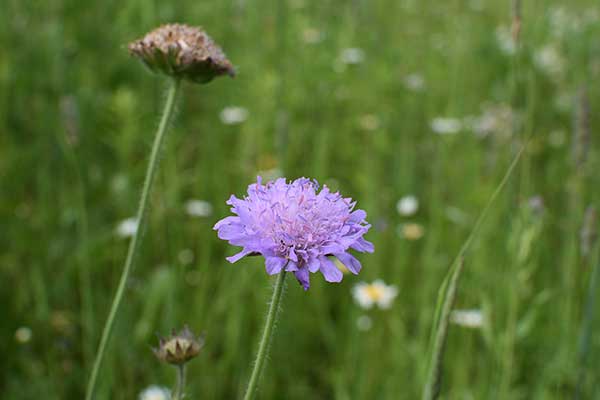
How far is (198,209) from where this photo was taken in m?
2.21

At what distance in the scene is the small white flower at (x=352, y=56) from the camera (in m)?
2.92

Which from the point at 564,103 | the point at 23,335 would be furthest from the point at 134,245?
the point at 564,103

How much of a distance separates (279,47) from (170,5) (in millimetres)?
1193

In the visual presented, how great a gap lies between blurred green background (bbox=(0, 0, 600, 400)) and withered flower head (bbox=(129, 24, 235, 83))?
0.45 m

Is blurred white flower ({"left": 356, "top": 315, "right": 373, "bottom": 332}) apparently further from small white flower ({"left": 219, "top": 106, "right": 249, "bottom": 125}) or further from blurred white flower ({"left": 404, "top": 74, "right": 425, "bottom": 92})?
blurred white flower ({"left": 404, "top": 74, "right": 425, "bottom": 92})

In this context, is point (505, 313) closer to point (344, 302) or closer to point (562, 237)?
point (344, 302)

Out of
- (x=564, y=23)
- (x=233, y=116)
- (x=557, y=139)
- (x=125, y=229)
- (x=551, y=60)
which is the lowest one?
(x=125, y=229)

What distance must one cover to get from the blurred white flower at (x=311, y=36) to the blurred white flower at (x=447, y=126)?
89 cm

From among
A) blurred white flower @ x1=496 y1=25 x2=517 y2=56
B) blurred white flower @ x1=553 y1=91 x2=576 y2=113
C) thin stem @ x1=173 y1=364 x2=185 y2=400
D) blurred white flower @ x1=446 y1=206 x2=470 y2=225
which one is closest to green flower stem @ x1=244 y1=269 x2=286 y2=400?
thin stem @ x1=173 y1=364 x2=185 y2=400

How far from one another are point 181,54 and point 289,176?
1524mm

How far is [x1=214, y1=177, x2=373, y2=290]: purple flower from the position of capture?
711 millimetres

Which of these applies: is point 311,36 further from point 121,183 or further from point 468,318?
point 468,318

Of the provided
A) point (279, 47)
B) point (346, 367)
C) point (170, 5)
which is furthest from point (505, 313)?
point (170, 5)

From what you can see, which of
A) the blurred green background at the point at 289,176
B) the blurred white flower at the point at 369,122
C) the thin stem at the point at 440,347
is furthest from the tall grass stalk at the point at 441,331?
the blurred white flower at the point at 369,122
